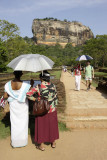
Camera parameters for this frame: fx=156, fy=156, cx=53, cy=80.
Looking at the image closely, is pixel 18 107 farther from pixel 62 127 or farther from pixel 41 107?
pixel 62 127

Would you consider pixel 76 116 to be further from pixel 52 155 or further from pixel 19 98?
pixel 19 98

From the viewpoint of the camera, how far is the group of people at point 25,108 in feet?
9.49

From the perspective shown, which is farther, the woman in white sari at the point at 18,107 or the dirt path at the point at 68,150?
the woman in white sari at the point at 18,107

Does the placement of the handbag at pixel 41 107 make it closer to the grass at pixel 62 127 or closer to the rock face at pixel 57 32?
the grass at pixel 62 127

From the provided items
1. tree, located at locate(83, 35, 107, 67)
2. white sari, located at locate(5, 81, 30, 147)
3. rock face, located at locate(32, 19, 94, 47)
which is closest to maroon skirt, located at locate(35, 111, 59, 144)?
white sari, located at locate(5, 81, 30, 147)

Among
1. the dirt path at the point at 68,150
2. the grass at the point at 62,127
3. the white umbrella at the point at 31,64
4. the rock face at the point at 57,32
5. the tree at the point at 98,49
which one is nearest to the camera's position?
the dirt path at the point at 68,150

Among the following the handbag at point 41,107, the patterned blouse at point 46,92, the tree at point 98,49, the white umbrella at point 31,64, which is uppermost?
the tree at point 98,49

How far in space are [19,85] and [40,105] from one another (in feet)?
1.81

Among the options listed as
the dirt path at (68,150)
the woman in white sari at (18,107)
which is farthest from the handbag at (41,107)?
the dirt path at (68,150)

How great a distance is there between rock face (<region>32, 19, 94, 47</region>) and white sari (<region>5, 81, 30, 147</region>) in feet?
407

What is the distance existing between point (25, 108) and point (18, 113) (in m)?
0.16

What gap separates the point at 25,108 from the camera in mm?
3033

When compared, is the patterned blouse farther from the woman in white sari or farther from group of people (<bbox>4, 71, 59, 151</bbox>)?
the woman in white sari

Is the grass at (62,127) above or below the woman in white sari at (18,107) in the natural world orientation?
below
